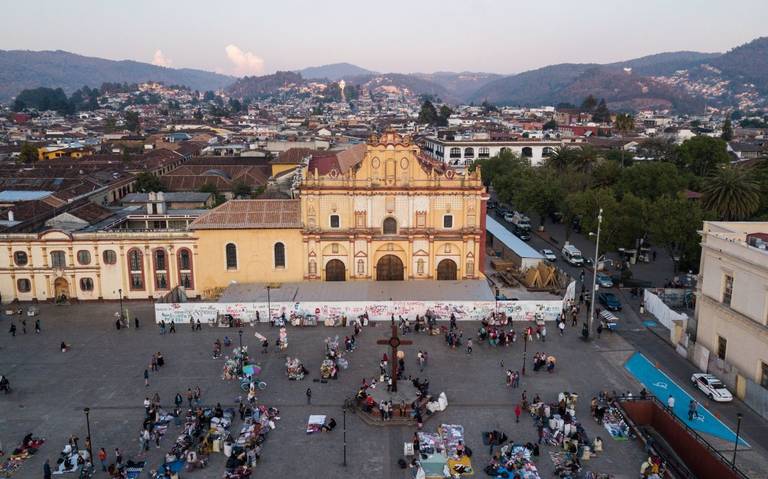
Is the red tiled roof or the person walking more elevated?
the red tiled roof

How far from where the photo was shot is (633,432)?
102 feet

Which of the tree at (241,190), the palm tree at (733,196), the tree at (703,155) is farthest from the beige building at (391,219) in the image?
the tree at (703,155)

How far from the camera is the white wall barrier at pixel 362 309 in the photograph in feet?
152

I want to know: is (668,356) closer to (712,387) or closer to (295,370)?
(712,387)

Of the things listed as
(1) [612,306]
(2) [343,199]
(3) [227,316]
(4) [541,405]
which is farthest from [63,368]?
(1) [612,306]

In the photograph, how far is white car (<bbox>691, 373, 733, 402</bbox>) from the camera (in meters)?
34.5

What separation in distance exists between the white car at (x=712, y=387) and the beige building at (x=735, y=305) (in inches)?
33.2

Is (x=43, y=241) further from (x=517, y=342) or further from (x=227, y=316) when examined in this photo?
(x=517, y=342)

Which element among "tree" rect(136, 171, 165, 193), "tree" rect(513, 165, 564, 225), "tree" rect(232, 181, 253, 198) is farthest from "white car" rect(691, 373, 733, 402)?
"tree" rect(136, 171, 165, 193)

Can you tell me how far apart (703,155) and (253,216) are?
235ft

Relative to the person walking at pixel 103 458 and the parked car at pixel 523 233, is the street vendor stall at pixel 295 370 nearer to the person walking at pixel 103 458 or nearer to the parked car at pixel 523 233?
the person walking at pixel 103 458

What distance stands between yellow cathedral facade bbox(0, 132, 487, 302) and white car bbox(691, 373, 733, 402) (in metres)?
20.4

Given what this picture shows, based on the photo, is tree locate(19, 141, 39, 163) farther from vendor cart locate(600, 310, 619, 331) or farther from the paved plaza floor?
vendor cart locate(600, 310, 619, 331)

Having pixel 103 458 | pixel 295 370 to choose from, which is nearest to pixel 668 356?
pixel 295 370
